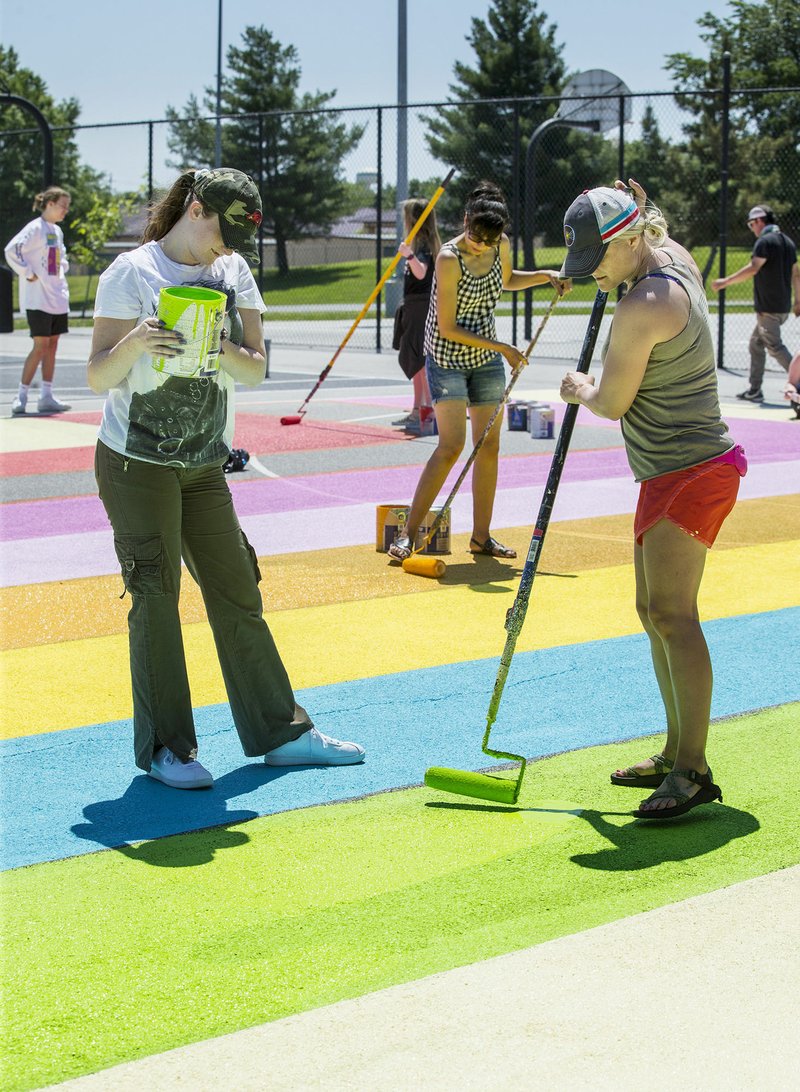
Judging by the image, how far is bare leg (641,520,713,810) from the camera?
4.38 meters

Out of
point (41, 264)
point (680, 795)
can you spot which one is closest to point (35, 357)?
point (41, 264)

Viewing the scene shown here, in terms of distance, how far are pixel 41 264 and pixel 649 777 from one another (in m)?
11.3

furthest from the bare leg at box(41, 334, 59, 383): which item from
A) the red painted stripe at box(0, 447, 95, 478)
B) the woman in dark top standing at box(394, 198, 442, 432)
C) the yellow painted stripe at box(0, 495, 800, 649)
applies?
the yellow painted stripe at box(0, 495, 800, 649)

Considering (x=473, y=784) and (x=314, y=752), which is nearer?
(x=473, y=784)

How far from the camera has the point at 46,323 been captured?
14367mm

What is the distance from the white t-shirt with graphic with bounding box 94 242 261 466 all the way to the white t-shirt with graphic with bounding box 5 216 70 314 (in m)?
10.3

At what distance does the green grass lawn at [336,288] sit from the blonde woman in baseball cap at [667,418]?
32.6m

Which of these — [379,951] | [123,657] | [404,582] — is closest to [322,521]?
[404,582]

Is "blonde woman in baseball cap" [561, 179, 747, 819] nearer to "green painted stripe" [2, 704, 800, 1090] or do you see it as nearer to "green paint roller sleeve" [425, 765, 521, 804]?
"green painted stripe" [2, 704, 800, 1090]

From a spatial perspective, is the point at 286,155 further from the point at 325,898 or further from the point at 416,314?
the point at 325,898

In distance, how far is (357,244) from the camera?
70125 millimetres

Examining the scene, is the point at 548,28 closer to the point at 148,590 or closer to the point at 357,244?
the point at 357,244

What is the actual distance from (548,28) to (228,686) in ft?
191

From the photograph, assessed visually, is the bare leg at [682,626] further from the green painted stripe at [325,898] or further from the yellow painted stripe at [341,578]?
the yellow painted stripe at [341,578]
